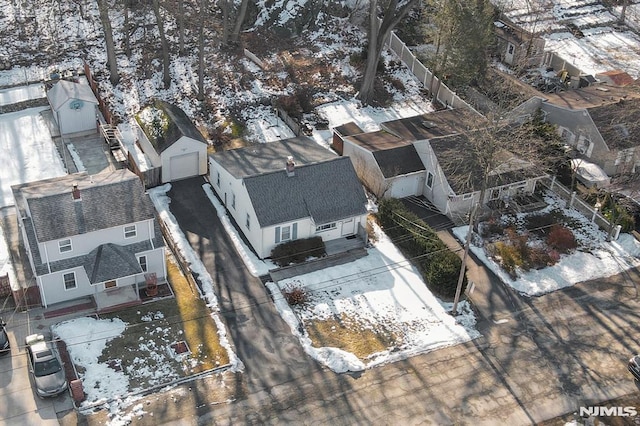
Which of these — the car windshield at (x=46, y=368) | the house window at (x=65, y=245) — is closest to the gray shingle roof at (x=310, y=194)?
the house window at (x=65, y=245)

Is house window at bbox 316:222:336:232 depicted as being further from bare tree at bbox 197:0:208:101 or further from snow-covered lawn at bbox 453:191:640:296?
bare tree at bbox 197:0:208:101

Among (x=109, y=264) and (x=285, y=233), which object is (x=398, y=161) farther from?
(x=109, y=264)

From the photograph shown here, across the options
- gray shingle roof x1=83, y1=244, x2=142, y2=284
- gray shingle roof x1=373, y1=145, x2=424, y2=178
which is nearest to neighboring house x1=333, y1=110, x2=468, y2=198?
gray shingle roof x1=373, y1=145, x2=424, y2=178

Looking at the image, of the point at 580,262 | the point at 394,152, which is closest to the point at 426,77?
the point at 394,152

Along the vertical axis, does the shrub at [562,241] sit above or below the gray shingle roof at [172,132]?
below

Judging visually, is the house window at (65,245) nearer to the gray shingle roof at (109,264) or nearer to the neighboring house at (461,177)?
the gray shingle roof at (109,264)

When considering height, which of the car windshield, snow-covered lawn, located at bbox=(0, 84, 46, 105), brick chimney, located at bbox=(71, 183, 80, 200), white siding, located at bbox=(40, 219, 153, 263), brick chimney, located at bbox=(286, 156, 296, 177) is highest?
brick chimney, located at bbox=(71, 183, 80, 200)

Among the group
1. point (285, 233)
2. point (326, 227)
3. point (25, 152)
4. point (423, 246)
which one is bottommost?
point (423, 246)
